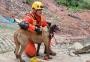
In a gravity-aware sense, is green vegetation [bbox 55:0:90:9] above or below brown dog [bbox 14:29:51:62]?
below

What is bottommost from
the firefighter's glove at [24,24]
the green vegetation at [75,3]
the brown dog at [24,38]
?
the green vegetation at [75,3]

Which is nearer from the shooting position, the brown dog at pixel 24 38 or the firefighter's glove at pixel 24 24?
the firefighter's glove at pixel 24 24

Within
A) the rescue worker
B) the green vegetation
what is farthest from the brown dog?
the green vegetation

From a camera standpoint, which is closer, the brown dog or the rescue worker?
the rescue worker

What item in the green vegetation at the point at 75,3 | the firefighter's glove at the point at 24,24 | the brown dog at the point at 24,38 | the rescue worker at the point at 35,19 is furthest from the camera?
the green vegetation at the point at 75,3

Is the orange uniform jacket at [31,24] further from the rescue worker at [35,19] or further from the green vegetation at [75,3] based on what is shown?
the green vegetation at [75,3]

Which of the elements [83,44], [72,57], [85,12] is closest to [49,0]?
[85,12]

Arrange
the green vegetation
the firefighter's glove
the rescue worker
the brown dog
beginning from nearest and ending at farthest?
the firefighter's glove → the rescue worker → the brown dog → the green vegetation

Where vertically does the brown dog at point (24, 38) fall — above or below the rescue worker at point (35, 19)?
below

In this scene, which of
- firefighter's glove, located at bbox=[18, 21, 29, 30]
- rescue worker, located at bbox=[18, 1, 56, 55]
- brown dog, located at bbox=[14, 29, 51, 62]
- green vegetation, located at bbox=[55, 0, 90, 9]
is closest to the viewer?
firefighter's glove, located at bbox=[18, 21, 29, 30]

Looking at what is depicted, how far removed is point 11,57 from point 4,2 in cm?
667

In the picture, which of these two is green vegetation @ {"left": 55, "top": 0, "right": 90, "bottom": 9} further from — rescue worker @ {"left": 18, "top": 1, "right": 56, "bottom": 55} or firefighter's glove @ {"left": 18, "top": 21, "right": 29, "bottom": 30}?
firefighter's glove @ {"left": 18, "top": 21, "right": 29, "bottom": 30}

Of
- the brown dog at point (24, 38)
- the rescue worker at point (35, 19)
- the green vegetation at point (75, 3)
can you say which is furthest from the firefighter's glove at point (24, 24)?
the green vegetation at point (75, 3)

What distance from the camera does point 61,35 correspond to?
12305 mm
